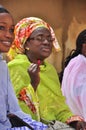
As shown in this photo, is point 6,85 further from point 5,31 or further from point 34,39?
point 34,39

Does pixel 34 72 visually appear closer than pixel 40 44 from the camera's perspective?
Yes

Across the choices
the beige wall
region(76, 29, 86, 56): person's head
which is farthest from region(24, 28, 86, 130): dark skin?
the beige wall

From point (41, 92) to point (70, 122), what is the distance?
1.44 feet

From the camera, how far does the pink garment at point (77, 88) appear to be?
227 inches

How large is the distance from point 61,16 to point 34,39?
3.52 m

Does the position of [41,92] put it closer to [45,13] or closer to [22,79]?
[22,79]

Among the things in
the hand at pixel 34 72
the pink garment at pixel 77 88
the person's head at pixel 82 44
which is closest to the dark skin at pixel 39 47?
the hand at pixel 34 72

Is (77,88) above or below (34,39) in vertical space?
below

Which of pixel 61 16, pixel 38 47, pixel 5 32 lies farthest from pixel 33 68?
pixel 61 16

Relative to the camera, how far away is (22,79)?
4230 mm

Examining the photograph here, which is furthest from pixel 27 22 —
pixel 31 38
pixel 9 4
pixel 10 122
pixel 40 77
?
pixel 9 4

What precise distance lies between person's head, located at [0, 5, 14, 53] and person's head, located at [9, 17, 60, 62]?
794 millimetres

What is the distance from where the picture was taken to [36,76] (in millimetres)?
4160

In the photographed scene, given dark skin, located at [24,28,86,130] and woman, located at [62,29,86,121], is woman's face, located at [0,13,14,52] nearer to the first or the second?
dark skin, located at [24,28,86,130]
